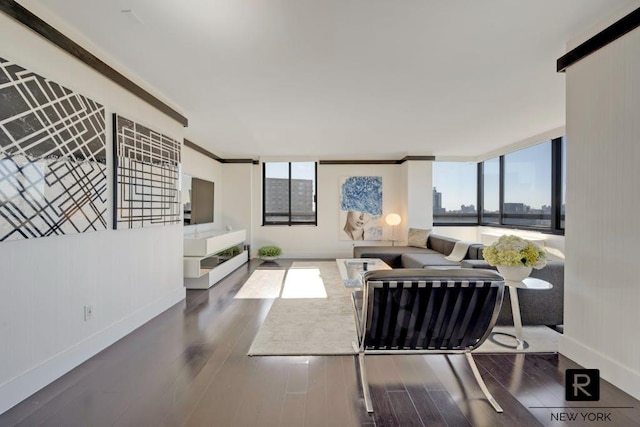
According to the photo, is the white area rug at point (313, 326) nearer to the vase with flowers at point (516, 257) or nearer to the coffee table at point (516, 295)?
the coffee table at point (516, 295)

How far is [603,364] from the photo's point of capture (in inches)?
86.0

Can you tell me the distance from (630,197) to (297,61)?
2.72 meters

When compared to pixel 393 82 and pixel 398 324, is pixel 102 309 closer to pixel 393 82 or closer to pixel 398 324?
pixel 398 324

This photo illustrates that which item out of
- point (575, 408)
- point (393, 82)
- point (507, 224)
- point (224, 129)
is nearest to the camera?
point (575, 408)

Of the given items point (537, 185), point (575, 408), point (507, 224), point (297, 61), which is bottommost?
point (575, 408)

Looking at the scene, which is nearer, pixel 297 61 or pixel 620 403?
pixel 620 403

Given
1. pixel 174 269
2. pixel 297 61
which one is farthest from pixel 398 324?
pixel 174 269

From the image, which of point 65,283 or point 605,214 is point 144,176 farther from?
point 605,214

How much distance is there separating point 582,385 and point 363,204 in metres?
5.52

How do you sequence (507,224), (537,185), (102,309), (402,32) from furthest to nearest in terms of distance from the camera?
(507,224) < (537,185) < (102,309) < (402,32)

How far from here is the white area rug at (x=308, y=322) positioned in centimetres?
267

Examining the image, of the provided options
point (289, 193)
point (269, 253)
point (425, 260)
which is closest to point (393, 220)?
point (425, 260)

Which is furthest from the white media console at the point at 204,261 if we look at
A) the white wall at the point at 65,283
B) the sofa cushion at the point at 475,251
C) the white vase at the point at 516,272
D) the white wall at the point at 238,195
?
the sofa cushion at the point at 475,251

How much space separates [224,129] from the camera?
491 cm
